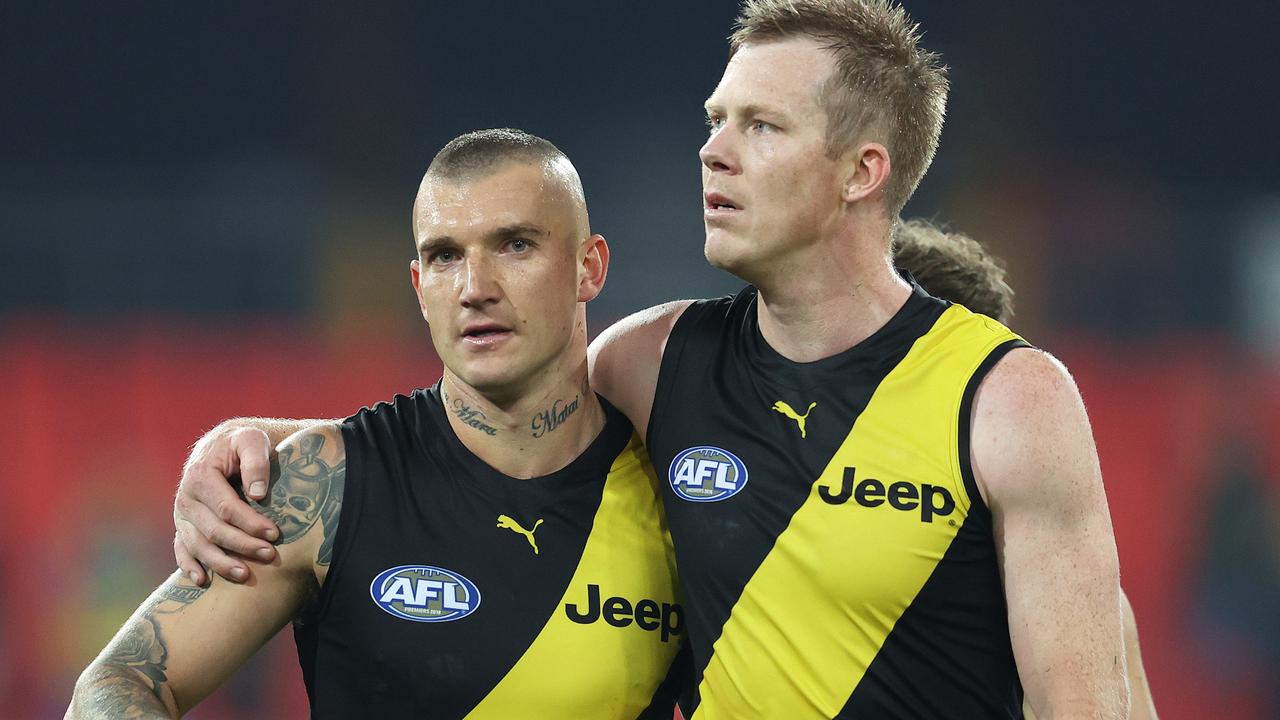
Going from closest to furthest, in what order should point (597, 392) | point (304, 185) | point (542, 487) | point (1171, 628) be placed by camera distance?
1. point (542, 487)
2. point (597, 392)
3. point (1171, 628)
4. point (304, 185)

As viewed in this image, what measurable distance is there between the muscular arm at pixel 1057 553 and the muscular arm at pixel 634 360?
0.89 metres

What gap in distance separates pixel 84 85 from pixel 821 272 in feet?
24.6

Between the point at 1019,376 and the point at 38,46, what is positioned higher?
the point at 38,46

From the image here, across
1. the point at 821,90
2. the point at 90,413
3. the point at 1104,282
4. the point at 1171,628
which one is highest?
the point at 821,90

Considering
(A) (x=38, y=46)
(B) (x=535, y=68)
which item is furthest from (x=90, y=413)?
(B) (x=535, y=68)

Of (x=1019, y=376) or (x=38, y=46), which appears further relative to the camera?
(x=38, y=46)

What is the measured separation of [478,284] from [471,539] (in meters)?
0.57

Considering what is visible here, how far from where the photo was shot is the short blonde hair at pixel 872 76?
10.4 ft

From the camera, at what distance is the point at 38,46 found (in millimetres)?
9141

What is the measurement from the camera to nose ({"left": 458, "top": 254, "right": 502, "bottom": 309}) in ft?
9.65

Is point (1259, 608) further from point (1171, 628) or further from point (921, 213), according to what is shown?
point (921, 213)

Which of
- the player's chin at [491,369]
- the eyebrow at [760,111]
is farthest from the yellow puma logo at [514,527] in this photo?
the eyebrow at [760,111]

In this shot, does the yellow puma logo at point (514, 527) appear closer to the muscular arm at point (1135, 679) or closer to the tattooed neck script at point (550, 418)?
the tattooed neck script at point (550, 418)

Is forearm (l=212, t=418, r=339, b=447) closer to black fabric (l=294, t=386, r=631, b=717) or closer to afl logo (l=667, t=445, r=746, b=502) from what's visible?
black fabric (l=294, t=386, r=631, b=717)
